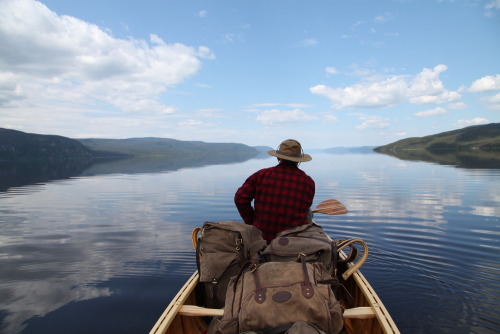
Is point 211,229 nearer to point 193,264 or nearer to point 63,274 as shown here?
point 193,264

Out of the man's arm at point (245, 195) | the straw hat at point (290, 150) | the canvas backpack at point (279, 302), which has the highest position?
the straw hat at point (290, 150)

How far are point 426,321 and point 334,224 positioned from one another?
25.5 ft

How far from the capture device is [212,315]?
428cm

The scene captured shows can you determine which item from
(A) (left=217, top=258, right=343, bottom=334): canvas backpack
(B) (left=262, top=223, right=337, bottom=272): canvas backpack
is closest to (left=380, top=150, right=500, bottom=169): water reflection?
(B) (left=262, top=223, right=337, bottom=272): canvas backpack

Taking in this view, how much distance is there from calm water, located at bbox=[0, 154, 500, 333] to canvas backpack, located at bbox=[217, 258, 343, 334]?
378cm

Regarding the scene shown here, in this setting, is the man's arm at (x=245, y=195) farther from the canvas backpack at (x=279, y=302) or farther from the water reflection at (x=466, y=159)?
the water reflection at (x=466, y=159)

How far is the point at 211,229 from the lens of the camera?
15.3 ft

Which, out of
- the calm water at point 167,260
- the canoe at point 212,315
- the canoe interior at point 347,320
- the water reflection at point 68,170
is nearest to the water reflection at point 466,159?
the calm water at point 167,260

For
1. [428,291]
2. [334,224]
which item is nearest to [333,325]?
[428,291]

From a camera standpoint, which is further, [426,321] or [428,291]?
[428,291]

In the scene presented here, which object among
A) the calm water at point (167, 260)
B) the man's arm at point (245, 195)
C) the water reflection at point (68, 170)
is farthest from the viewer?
the water reflection at point (68, 170)

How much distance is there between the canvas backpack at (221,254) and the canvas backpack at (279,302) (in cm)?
86

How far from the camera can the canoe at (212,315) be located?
3973 millimetres

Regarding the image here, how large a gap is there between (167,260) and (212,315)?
20.3 ft
